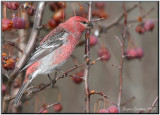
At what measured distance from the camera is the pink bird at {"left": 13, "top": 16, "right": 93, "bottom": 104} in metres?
3.58

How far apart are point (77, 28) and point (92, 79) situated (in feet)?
12.6

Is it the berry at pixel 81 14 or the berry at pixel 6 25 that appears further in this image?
the berry at pixel 81 14

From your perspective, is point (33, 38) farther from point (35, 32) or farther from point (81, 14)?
point (81, 14)

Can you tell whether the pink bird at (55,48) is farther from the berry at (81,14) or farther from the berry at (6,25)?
the berry at (81,14)

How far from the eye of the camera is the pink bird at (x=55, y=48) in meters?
3.58

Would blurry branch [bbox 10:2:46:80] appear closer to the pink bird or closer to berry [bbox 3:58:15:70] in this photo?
berry [bbox 3:58:15:70]

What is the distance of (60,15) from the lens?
13.4 ft

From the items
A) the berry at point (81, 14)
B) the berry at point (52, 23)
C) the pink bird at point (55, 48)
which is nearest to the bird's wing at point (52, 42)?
the pink bird at point (55, 48)

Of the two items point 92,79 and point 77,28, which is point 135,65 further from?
point 77,28

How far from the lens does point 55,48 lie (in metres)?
3.75

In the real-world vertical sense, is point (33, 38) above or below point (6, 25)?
below

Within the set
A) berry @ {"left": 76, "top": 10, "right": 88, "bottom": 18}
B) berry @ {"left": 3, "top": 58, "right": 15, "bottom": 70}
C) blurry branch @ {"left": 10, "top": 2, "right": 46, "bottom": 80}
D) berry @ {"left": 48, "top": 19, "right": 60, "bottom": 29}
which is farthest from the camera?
berry @ {"left": 76, "top": 10, "right": 88, "bottom": 18}

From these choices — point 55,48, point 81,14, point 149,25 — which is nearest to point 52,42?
point 55,48

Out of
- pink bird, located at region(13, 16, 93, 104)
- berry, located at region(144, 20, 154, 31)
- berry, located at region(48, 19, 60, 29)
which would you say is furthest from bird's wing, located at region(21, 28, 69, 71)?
berry, located at region(144, 20, 154, 31)
